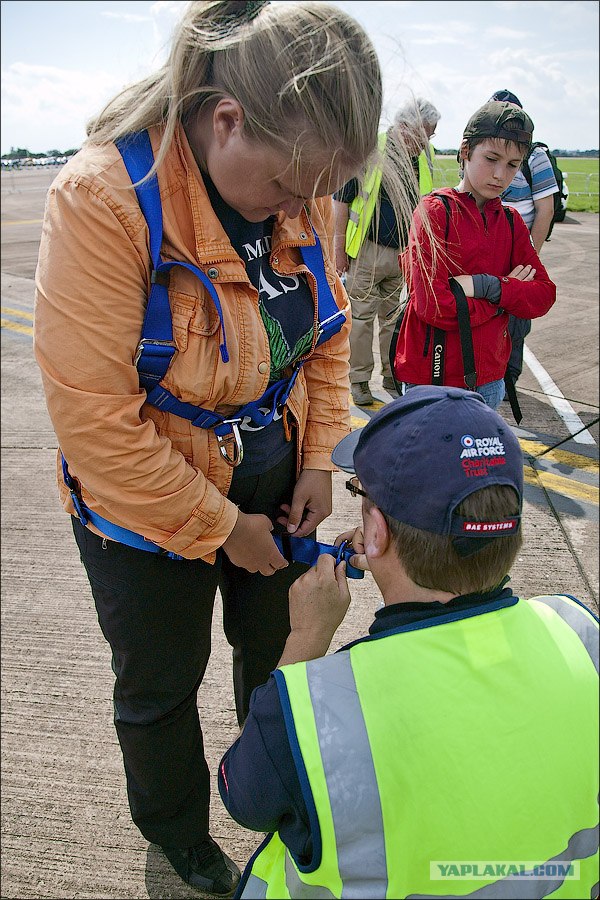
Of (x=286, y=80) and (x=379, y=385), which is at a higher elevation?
(x=286, y=80)

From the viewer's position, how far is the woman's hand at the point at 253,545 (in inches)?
60.1

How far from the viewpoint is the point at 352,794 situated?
99 centimetres

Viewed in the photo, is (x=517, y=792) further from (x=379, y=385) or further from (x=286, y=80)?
(x=379, y=385)

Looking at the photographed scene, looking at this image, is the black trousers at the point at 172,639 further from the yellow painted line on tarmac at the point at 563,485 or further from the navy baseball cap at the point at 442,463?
the yellow painted line on tarmac at the point at 563,485

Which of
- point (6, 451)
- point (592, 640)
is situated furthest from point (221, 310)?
point (6, 451)

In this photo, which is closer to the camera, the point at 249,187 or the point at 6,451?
the point at 249,187

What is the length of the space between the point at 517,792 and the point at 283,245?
1.11 metres

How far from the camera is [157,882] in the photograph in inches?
76.6

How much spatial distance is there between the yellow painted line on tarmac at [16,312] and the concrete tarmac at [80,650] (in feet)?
7.40

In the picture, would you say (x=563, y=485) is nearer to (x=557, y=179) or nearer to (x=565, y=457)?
(x=565, y=457)

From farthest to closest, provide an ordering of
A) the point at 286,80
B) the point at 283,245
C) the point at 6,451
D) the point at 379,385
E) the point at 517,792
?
1. the point at 379,385
2. the point at 6,451
3. the point at 283,245
4. the point at 286,80
5. the point at 517,792

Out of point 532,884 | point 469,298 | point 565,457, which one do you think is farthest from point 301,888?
point 565,457

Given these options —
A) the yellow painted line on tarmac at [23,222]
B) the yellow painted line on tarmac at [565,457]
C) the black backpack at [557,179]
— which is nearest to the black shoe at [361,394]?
the yellow painted line on tarmac at [565,457]

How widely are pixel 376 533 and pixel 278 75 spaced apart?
30.4 inches
